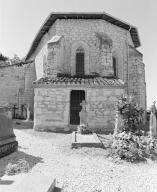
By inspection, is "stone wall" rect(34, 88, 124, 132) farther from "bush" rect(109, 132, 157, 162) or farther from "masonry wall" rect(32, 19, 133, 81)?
"bush" rect(109, 132, 157, 162)

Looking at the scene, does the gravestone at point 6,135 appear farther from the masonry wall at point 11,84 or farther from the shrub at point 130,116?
the masonry wall at point 11,84

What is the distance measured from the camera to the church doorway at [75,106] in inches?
546

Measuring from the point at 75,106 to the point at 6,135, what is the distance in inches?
317

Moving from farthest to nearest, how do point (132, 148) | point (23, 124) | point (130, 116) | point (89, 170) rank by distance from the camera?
point (23, 124)
point (130, 116)
point (132, 148)
point (89, 170)

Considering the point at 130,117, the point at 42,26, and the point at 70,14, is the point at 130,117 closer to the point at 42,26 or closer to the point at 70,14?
the point at 70,14

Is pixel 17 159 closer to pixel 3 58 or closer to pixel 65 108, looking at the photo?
pixel 65 108

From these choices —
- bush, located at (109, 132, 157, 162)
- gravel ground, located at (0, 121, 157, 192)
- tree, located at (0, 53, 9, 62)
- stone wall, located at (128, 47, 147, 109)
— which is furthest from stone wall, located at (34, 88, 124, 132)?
tree, located at (0, 53, 9, 62)

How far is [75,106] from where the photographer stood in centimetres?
1429

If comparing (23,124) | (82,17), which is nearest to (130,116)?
(23,124)

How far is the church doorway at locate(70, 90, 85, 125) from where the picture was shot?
13.9m

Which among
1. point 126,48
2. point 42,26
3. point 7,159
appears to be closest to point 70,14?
point 42,26

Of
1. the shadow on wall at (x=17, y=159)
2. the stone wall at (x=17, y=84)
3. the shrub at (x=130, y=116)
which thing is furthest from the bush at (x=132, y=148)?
the stone wall at (x=17, y=84)

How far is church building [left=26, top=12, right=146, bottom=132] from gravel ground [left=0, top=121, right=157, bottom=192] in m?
5.05

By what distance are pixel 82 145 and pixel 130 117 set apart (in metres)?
2.41
